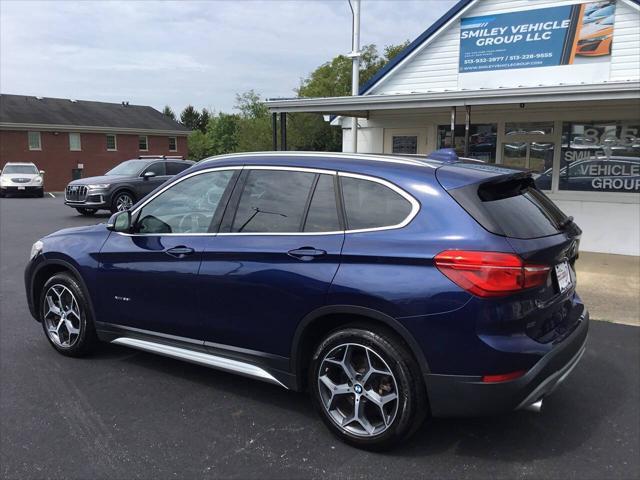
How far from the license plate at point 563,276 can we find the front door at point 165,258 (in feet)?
7.08

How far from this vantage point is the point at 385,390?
312 centimetres

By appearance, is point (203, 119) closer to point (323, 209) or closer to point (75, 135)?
point (75, 135)

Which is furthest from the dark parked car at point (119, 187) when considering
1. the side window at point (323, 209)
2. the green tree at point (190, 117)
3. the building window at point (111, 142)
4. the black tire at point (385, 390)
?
the green tree at point (190, 117)

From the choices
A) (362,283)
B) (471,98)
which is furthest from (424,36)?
(362,283)

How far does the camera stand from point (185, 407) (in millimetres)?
3760

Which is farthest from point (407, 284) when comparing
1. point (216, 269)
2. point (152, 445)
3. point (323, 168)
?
point (152, 445)

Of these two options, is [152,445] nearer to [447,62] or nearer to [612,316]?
[612,316]

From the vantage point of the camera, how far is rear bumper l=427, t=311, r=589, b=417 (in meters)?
2.83

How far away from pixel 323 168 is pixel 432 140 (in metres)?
7.98

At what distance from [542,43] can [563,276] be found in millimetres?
8130

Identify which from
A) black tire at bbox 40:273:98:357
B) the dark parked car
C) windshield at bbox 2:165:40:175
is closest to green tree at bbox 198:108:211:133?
windshield at bbox 2:165:40:175

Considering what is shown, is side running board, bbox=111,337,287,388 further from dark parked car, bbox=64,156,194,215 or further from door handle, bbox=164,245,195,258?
dark parked car, bbox=64,156,194,215

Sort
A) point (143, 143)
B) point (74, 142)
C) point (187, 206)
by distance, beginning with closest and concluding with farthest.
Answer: point (187, 206) < point (74, 142) < point (143, 143)

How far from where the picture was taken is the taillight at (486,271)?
2770 millimetres
